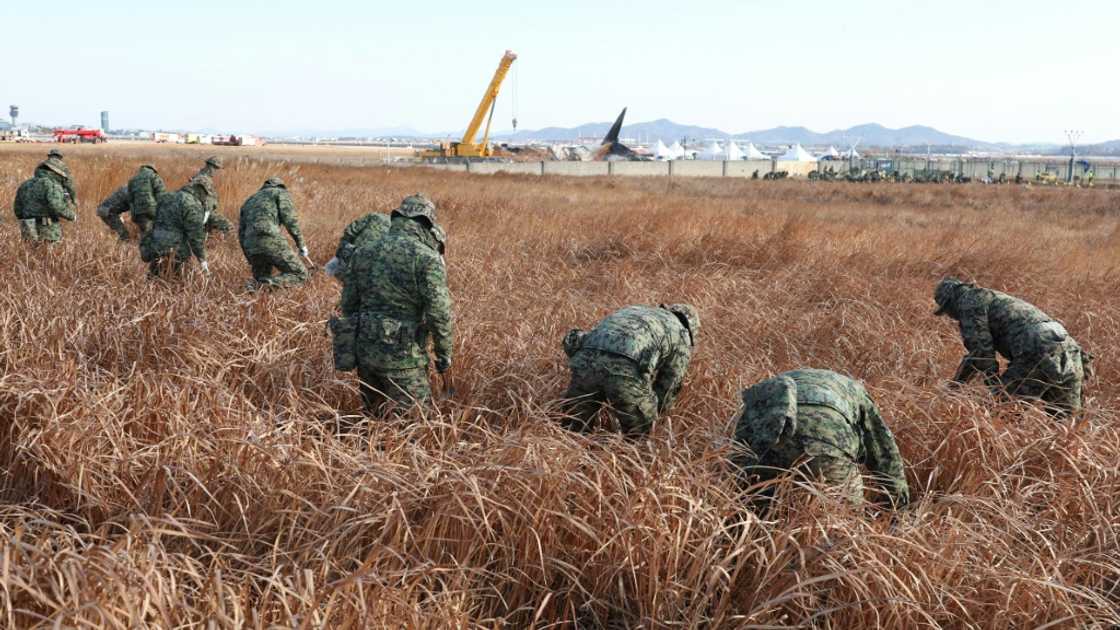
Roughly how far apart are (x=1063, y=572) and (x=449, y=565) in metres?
2.43

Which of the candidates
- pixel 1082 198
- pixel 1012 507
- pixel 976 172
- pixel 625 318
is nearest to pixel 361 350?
pixel 625 318

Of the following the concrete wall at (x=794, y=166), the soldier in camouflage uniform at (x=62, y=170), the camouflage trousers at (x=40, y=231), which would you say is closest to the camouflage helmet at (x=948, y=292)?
the camouflage trousers at (x=40, y=231)

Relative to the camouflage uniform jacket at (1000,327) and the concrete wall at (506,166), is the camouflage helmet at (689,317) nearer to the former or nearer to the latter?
the camouflage uniform jacket at (1000,327)

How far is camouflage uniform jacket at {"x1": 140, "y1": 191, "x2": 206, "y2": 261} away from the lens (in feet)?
23.8

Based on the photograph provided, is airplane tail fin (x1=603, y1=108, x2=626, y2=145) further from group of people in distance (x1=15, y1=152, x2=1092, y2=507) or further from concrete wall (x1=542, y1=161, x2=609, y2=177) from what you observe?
group of people in distance (x1=15, y1=152, x2=1092, y2=507)

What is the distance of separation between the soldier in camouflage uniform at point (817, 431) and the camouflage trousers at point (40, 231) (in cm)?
799

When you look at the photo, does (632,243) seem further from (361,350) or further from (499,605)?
(499,605)

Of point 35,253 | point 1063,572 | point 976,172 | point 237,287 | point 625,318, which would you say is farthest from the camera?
point 976,172

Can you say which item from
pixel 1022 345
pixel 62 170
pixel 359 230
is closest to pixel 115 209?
pixel 62 170

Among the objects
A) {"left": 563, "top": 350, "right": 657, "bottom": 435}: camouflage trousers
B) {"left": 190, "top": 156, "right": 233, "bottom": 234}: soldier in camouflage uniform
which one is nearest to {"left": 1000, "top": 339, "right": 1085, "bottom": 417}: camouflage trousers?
{"left": 563, "top": 350, "right": 657, "bottom": 435}: camouflage trousers

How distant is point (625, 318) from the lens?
4016 mm

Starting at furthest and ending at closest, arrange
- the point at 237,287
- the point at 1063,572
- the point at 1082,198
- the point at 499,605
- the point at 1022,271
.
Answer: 1. the point at 1082,198
2. the point at 1022,271
3. the point at 237,287
4. the point at 1063,572
5. the point at 499,605

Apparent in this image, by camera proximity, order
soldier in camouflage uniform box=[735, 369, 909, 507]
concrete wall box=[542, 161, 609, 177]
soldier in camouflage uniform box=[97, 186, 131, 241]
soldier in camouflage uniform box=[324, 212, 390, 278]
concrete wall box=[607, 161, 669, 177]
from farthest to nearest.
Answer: concrete wall box=[607, 161, 669, 177], concrete wall box=[542, 161, 609, 177], soldier in camouflage uniform box=[97, 186, 131, 241], soldier in camouflage uniform box=[324, 212, 390, 278], soldier in camouflage uniform box=[735, 369, 909, 507]

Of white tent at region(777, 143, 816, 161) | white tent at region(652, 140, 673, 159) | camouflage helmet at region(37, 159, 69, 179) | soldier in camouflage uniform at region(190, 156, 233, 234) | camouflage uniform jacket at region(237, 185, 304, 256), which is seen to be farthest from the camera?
white tent at region(652, 140, 673, 159)
